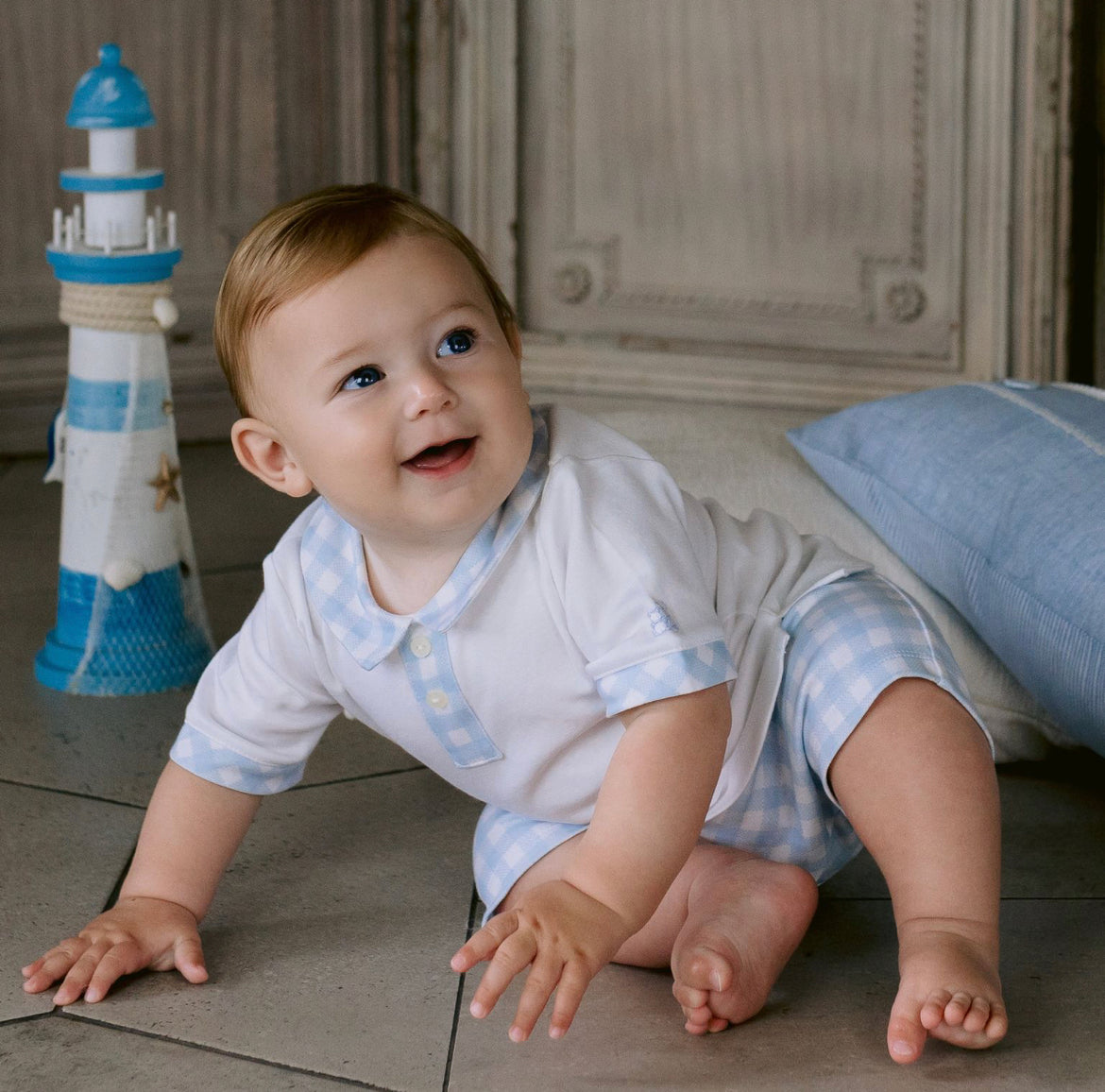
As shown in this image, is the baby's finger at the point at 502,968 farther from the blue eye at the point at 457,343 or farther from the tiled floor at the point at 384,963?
the blue eye at the point at 457,343

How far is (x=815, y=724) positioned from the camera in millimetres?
887

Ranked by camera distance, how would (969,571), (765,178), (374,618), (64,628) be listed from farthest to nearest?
1. (765,178)
2. (64,628)
3. (969,571)
4. (374,618)

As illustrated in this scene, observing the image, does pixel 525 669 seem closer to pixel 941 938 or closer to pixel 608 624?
pixel 608 624

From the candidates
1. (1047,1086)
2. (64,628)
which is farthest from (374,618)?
(64,628)

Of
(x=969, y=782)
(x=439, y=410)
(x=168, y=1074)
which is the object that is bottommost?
(x=168, y=1074)

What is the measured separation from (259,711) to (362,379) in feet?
0.78

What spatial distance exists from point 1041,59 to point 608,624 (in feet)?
3.95

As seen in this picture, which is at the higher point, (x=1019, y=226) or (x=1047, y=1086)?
(x=1019, y=226)

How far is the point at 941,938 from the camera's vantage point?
2.64 ft

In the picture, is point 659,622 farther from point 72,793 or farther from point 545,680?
point 72,793

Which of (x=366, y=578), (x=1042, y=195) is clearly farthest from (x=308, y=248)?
(x=1042, y=195)

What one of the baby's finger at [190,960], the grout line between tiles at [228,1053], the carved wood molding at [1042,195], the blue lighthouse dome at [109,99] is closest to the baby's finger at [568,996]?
the grout line between tiles at [228,1053]

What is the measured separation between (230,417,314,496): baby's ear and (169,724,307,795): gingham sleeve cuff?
17cm

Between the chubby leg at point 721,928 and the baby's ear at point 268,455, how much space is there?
26 centimetres
